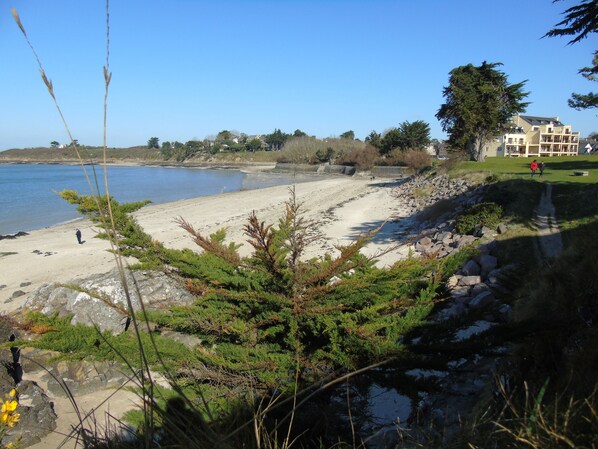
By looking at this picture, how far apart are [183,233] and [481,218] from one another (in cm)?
1368

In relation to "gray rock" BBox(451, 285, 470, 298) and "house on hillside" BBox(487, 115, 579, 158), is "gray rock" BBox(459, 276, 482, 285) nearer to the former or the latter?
"gray rock" BBox(451, 285, 470, 298)

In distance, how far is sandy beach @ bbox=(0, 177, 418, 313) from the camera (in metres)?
13.8

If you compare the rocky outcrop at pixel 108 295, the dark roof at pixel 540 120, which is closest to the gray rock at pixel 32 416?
the rocky outcrop at pixel 108 295

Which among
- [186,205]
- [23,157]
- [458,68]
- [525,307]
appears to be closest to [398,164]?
[458,68]

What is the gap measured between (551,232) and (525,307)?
9566mm

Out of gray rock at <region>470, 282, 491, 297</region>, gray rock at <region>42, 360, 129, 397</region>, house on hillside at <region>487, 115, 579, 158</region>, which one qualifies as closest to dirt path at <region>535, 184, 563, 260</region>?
gray rock at <region>470, 282, 491, 297</region>

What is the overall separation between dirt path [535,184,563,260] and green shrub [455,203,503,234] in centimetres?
124

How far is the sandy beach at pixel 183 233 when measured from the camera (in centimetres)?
1382

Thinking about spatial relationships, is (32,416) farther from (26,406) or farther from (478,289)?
(478,289)

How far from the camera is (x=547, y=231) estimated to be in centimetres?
1249

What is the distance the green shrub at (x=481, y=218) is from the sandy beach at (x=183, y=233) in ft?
7.60

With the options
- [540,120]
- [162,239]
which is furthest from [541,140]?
[162,239]

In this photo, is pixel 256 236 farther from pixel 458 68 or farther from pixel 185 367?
Result: pixel 458 68

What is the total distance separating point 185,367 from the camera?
350 centimetres
